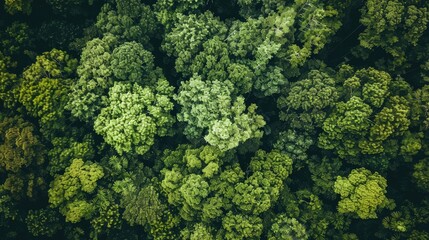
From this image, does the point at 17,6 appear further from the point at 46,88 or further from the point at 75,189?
the point at 75,189

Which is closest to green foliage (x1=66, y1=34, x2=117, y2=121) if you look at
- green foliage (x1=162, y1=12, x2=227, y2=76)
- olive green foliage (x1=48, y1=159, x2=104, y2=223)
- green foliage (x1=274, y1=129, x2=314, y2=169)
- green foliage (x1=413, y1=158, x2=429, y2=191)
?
olive green foliage (x1=48, y1=159, x2=104, y2=223)

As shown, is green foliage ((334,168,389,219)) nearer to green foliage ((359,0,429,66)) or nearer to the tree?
green foliage ((359,0,429,66))

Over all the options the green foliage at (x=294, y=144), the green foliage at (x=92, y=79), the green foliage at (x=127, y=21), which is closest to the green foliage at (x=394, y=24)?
the green foliage at (x=294, y=144)

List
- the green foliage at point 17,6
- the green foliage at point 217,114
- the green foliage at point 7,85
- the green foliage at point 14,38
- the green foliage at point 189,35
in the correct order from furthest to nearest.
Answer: the green foliage at point 14,38
the green foliage at point 17,6
the green foliage at point 189,35
the green foliage at point 7,85
the green foliage at point 217,114

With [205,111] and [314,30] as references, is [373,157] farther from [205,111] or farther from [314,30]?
[205,111]

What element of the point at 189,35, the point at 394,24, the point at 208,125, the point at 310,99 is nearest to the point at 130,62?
the point at 189,35

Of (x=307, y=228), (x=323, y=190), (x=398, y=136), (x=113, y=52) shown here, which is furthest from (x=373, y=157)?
(x=113, y=52)

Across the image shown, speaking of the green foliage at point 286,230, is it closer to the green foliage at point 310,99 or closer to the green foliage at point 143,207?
the green foliage at point 310,99
